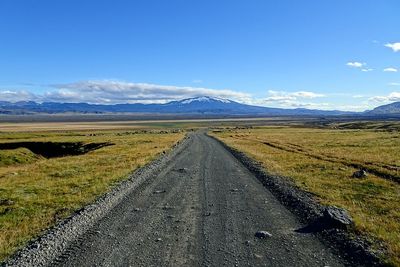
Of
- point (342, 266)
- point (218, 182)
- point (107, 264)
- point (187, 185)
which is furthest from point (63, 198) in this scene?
point (342, 266)

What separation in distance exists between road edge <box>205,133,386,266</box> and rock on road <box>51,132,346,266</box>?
0.42 m

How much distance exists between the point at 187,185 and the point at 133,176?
582 centimetres

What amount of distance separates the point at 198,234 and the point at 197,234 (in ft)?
0.11

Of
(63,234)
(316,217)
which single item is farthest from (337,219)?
(63,234)

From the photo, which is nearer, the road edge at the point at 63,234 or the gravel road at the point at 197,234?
the gravel road at the point at 197,234

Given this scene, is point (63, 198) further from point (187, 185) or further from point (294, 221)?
point (294, 221)

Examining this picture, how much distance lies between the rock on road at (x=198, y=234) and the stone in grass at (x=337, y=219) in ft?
3.28

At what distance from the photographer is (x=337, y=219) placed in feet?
47.1

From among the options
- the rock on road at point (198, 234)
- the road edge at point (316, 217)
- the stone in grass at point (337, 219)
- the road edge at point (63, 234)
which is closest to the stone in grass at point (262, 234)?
the rock on road at point (198, 234)

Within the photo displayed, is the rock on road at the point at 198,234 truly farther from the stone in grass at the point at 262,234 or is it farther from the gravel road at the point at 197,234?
the stone in grass at the point at 262,234

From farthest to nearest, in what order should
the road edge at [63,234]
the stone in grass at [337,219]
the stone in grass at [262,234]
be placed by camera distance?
the stone in grass at [337,219] → the stone in grass at [262,234] → the road edge at [63,234]

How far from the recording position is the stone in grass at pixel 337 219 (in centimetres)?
1419

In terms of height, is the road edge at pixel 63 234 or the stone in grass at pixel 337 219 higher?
the stone in grass at pixel 337 219

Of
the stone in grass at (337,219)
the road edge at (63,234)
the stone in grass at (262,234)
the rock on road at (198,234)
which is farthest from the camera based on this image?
the stone in grass at (337,219)
